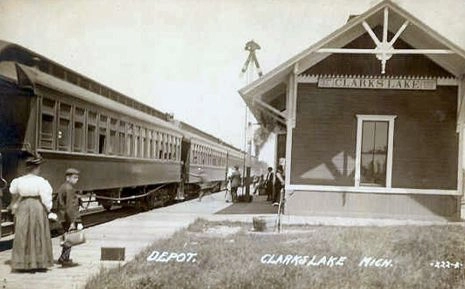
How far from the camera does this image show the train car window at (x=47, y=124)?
292 inches

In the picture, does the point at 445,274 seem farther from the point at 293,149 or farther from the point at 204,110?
the point at 293,149

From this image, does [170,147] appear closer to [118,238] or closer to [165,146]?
[165,146]

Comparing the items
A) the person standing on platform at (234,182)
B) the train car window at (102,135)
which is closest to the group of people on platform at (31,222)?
the train car window at (102,135)

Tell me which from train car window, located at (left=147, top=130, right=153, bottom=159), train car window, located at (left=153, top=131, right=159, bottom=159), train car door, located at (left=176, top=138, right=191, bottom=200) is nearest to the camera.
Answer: train car window, located at (left=147, top=130, right=153, bottom=159)

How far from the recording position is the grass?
6207 mm

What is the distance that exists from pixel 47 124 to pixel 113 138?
6.92ft

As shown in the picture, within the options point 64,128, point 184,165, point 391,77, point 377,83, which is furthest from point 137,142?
point 184,165

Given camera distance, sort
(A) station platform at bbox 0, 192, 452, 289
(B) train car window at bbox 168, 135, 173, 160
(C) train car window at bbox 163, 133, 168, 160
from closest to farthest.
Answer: (A) station platform at bbox 0, 192, 452, 289 < (C) train car window at bbox 163, 133, 168, 160 < (B) train car window at bbox 168, 135, 173, 160

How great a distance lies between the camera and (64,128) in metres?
8.05

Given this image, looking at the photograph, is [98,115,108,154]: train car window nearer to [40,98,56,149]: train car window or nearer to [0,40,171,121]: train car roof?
[0,40,171,121]: train car roof

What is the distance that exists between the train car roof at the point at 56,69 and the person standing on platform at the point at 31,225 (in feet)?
5.51

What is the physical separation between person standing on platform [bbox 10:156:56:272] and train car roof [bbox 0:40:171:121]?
5.51 ft

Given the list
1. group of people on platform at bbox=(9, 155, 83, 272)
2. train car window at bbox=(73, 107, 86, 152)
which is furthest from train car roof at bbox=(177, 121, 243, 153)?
group of people on platform at bbox=(9, 155, 83, 272)

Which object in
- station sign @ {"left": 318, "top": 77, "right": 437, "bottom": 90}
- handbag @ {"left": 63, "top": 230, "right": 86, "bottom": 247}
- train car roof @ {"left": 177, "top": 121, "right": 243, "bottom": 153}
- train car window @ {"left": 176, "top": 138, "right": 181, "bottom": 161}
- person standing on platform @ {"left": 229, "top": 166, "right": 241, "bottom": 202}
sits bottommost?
handbag @ {"left": 63, "top": 230, "right": 86, "bottom": 247}
